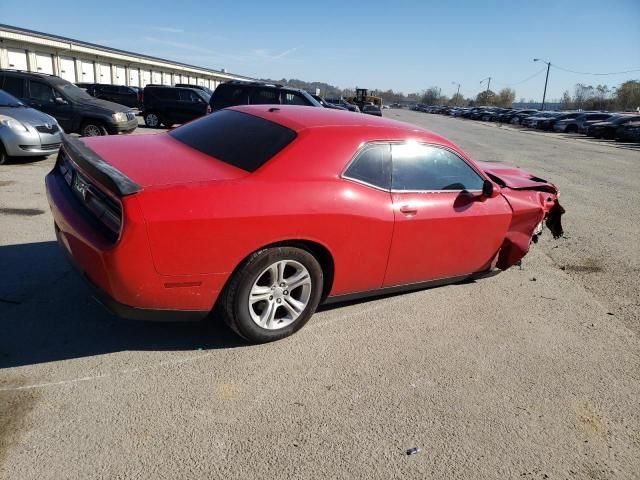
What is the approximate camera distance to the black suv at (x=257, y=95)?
12539mm

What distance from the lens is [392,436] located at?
8.38 feet

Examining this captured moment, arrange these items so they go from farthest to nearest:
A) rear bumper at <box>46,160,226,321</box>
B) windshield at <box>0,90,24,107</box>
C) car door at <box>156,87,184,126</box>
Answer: car door at <box>156,87,184,126</box> → windshield at <box>0,90,24,107</box> → rear bumper at <box>46,160,226,321</box>

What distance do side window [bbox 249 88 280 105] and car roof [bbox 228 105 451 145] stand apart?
8.63m

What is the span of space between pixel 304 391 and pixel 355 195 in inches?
53.6

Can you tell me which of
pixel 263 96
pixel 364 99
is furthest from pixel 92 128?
pixel 364 99

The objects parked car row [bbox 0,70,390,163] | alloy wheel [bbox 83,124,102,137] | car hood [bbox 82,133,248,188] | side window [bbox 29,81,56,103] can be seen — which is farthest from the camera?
alloy wheel [bbox 83,124,102,137]

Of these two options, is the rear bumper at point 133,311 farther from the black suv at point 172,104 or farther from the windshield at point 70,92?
the black suv at point 172,104

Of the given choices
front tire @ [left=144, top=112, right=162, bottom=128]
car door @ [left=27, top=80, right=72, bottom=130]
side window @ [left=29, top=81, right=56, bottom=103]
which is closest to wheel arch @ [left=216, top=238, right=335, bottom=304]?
car door @ [left=27, top=80, right=72, bottom=130]

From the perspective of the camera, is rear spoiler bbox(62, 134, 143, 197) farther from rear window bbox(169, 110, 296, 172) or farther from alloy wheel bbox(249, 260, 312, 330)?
alloy wheel bbox(249, 260, 312, 330)

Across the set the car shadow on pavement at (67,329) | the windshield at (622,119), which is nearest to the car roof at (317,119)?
the car shadow on pavement at (67,329)

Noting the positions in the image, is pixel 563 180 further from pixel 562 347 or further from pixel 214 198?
pixel 214 198

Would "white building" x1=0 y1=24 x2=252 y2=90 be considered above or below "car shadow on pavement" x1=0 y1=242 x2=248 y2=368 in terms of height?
above

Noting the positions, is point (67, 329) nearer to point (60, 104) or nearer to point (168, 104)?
point (60, 104)

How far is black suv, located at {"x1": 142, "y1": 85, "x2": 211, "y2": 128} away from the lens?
1770cm
